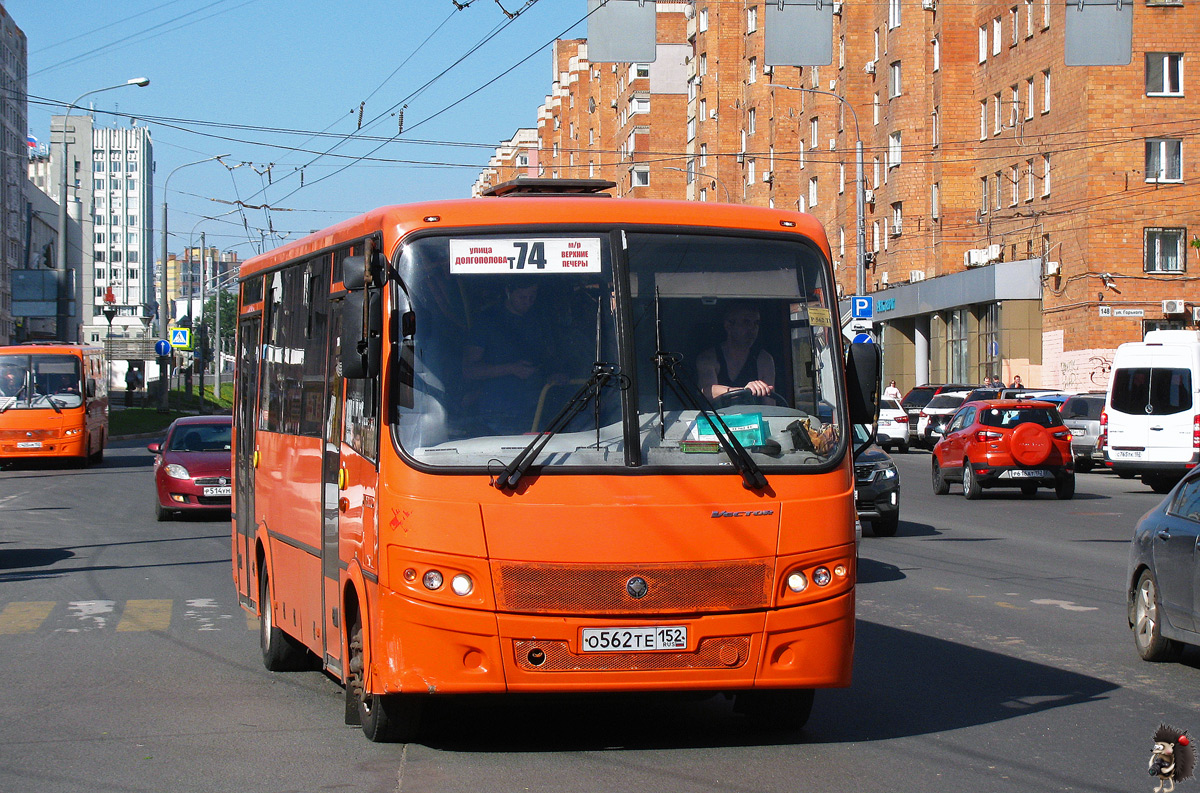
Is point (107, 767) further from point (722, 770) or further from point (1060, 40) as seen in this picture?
point (1060, 40)

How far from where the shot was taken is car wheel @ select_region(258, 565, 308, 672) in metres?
9.34

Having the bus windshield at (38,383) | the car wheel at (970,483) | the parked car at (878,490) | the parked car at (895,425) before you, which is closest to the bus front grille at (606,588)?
the parked car at (878,490)

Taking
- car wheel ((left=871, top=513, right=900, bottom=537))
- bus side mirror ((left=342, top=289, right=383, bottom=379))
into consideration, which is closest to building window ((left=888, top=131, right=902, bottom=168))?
car wheel ((left=871, top=513, right=900, bottom=537))

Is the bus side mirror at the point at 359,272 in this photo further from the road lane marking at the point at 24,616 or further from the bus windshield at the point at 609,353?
the road lane marking at the point at 24,616

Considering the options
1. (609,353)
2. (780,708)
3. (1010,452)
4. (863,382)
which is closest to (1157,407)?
(1010,452)

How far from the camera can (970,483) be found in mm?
26781

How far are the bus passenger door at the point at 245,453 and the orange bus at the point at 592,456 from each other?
2870mm

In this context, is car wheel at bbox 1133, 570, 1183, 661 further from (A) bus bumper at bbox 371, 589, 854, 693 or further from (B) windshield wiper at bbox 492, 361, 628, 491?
(B) windshield wiper at bbox 492, 361, 628, 491

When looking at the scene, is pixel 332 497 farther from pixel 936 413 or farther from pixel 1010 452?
pixel 936 413

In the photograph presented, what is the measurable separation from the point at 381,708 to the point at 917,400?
40577mm

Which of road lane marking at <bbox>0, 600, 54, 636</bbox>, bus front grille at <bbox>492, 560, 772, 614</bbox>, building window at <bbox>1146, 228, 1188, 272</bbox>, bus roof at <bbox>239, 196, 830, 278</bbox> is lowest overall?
road lane marking at <bbox>0, 600, 54, 636</bbox>

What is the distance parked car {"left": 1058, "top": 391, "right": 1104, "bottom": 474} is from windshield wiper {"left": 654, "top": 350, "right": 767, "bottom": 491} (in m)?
28.3

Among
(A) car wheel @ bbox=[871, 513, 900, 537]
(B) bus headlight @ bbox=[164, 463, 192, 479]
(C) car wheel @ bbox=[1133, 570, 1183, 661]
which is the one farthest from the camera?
(B) bus headlight @ bbox=[164, 463, 192, 479]

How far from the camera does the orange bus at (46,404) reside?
113ft
